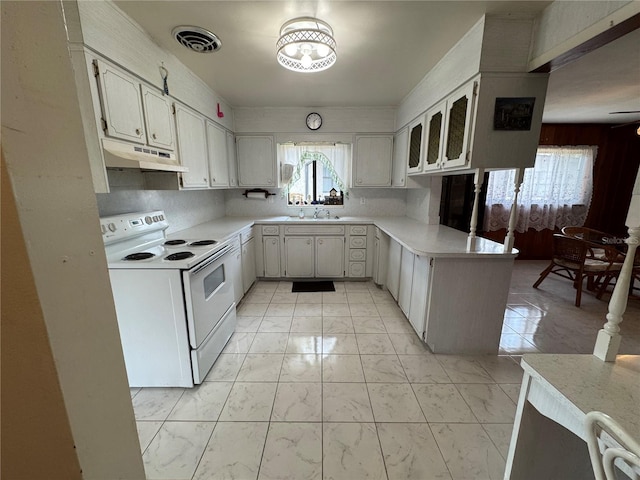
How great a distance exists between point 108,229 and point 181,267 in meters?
0.62

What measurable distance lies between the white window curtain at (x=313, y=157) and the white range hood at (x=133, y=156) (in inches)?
81.6

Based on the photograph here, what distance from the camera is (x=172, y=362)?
6.04 feet

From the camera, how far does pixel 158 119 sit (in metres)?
2.08

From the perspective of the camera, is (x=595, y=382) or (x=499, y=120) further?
(x=499, y=120)

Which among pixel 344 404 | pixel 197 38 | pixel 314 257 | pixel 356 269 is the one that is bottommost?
pixel 344 404

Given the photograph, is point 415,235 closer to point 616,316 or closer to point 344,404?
point 344,404

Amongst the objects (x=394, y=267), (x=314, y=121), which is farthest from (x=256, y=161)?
(x=394, y=267)

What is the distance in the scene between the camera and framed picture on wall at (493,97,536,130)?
6.20 ft

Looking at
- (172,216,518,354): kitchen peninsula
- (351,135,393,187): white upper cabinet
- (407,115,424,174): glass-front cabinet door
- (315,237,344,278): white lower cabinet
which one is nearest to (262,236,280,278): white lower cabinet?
(172,216,518,354): kitchen peninsula

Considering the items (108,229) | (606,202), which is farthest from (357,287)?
(606,202)

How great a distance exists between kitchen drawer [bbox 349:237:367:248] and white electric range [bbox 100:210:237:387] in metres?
2.08

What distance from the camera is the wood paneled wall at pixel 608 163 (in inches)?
176

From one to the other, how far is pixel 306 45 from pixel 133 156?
1.40m

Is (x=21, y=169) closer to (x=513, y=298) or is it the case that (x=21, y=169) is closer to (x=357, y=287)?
(x=357, y=287)
